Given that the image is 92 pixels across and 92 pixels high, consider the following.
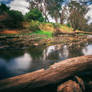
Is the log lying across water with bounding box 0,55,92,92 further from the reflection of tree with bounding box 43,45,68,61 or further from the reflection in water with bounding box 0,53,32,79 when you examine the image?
the reflection of tree with bounding box 43,45,68,61

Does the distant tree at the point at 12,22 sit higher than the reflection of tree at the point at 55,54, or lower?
higher

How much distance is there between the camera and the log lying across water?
7.55ft

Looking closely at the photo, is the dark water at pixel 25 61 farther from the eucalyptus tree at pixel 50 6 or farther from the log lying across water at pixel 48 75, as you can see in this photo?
the eucalyptus tree at pixel 50 6

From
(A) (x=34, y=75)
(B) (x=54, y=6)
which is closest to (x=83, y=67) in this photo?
(A) (x=34, y=75)

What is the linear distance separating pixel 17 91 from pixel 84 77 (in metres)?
2.07

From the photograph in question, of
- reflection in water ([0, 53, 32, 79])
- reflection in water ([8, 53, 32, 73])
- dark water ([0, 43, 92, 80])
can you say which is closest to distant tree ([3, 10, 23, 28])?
dark water ([0, 43, 92, 80])

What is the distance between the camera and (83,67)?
9.87ft

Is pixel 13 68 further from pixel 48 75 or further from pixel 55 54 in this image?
pixel 55 54

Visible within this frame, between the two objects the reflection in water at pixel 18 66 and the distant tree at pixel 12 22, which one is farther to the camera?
the distant tree at pixel 12 22

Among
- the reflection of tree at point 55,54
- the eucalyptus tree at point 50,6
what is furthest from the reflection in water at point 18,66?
the eucalyptus tree at point 50,6

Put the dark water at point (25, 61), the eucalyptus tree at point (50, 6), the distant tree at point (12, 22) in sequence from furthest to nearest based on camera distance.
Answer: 1. the eucalyptus tree at point (50, 6)
2. the distant tree at point (12, 22)
3. the dark water at point (25, 61)

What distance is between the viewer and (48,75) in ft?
8.43

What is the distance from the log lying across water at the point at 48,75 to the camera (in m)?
2.30

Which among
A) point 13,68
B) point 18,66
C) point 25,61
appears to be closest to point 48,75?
point 13,68
